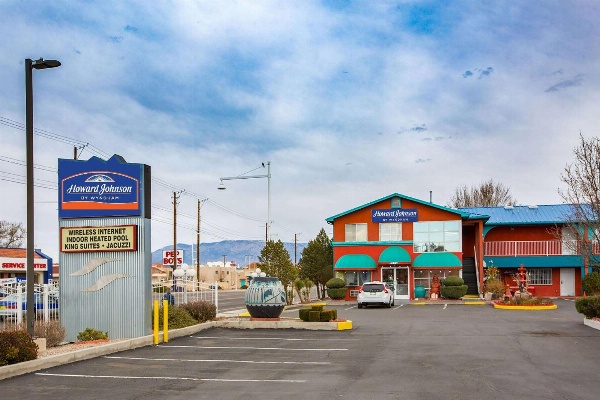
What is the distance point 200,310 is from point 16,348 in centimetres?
1008

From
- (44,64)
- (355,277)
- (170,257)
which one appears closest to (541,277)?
(355,277)

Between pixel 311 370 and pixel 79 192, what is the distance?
31.4 ft

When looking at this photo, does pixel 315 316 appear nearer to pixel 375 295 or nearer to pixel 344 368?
pixel 344 368

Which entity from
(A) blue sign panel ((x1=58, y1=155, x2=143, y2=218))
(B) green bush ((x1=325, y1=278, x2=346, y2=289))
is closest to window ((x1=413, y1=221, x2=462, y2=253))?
(B) green bush ((x1=325, y1=278, x2=346, y2=289))

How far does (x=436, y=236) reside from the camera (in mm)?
45406

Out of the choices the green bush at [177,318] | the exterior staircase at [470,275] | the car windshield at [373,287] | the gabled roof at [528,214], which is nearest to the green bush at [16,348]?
the green bush at [177,318]

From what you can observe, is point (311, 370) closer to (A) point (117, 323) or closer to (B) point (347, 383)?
(B) point (347, 383)

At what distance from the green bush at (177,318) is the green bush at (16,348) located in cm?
614

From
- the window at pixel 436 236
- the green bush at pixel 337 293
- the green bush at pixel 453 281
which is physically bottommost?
the green bush at pixel 337 293

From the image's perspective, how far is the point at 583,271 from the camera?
45750mm

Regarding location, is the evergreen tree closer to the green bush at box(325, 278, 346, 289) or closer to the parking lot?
the green bush at box(325, 278, 346, 289)

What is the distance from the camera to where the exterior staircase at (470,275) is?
154 ft

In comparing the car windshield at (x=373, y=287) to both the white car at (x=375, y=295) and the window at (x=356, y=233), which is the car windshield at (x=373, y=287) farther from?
the window at (x=356, y=233)

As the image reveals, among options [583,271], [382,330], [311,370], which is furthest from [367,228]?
[311,370]
